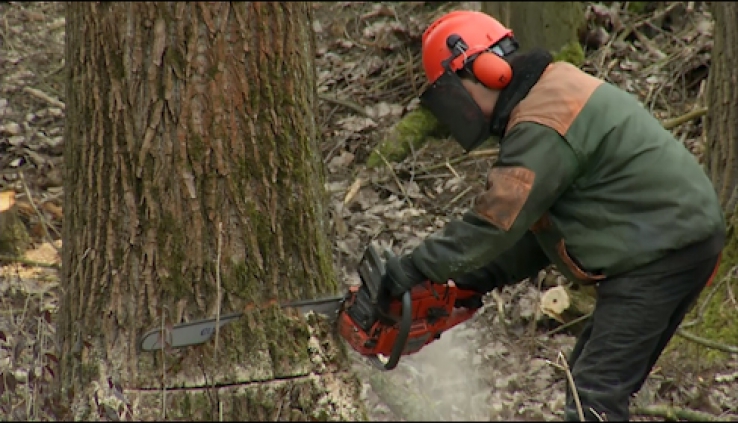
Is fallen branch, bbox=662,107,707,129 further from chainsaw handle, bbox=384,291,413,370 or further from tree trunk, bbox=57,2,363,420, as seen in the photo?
tree trunk, bbox=57,2,363,420

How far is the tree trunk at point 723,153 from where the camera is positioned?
4.46m

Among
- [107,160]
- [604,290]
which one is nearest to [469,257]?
[604,290]

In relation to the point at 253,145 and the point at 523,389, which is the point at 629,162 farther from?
the point at 523,389

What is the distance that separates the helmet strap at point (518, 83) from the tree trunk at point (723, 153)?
200 cm

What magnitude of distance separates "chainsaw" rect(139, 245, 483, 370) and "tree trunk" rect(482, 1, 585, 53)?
4.04m

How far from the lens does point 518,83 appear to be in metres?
3.15

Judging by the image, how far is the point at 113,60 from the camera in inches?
106

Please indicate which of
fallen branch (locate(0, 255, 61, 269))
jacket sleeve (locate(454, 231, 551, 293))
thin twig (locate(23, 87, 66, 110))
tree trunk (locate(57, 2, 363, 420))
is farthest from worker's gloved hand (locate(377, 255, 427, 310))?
thin twig (locate(23, 87, 66, 110))

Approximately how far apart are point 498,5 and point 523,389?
150 inches

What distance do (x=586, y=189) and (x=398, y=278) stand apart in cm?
78

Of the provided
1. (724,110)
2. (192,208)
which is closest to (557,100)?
(192,208)

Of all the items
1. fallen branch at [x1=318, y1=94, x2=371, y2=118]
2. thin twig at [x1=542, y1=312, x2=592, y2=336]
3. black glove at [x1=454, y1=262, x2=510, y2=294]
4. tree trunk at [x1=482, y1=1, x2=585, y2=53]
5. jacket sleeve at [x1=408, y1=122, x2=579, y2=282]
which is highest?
jacket sleeve at [x1=408, y1=122, x2=579, y2=282]

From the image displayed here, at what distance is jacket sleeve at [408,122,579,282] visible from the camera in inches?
116

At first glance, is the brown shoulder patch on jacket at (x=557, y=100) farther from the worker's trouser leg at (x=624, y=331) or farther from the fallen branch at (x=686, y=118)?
the fallen branch at (x=686, y=118)
